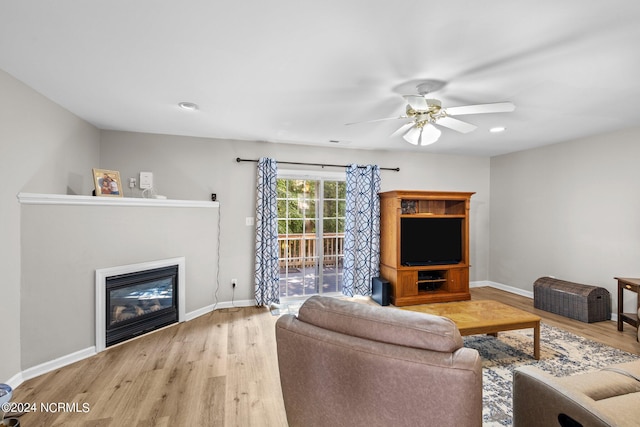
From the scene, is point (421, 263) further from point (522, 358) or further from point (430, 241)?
point (522, 358)

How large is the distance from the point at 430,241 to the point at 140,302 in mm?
4106

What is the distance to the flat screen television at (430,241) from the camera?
4562 millimetres

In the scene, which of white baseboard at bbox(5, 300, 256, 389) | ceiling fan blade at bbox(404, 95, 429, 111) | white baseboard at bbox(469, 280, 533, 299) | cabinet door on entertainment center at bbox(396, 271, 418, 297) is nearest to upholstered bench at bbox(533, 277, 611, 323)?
white baseboard at bbox(469, 280, 533, 299)

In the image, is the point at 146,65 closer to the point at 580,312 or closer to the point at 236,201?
the point at 236,201

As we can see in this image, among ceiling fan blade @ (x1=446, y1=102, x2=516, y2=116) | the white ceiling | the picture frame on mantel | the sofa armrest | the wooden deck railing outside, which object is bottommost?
the sofa armrest

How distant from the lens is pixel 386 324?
3.79ft

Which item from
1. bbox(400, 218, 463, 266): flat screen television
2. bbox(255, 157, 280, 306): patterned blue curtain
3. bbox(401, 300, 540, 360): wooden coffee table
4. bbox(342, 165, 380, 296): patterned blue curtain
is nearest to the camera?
bbox(401, 300, 540, 360): wooden coffee table

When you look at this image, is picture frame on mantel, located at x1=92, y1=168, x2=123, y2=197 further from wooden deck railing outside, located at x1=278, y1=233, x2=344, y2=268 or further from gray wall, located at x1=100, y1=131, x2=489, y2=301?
wooden deck railing outside, located at x1=278, y1=233, x2=344, y2=268

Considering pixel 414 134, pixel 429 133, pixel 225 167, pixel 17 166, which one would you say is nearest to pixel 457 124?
pixel 429 133

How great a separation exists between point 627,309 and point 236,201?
5.28 metres

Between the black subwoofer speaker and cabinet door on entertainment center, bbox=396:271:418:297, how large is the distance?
200mm

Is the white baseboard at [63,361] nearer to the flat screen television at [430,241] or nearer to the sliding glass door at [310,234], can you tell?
the sliding glass door at [310,234]

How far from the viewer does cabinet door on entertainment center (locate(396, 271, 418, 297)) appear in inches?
173

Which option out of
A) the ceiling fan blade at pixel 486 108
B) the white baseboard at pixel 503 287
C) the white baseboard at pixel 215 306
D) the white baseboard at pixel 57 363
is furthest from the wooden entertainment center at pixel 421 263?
the white baseboard at pixel 57 363
